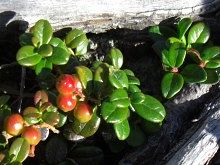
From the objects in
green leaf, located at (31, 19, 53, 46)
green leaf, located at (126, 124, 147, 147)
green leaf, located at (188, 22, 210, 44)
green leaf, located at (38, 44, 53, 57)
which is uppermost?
green leaf, located at (31, 19, 53, 46)

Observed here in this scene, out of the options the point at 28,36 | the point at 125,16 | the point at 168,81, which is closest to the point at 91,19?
the point at 125,16

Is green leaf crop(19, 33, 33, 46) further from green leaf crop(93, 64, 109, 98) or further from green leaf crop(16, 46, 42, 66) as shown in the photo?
green leaf crop(93, 64, 109, 98)

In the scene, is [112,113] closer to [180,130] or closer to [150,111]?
[150,111]

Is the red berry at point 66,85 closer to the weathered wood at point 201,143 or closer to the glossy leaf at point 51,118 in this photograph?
Answer: the glossy leaf at point 51,118

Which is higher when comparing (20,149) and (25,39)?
(25,39)

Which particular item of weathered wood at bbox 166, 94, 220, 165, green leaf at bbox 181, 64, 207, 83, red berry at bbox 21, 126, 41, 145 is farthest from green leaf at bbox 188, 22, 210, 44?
red berry at bbox 21, 126, 41, 145

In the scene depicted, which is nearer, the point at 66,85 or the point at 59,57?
the point at 66,85

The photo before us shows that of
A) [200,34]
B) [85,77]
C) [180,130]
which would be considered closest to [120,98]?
[85,77]
